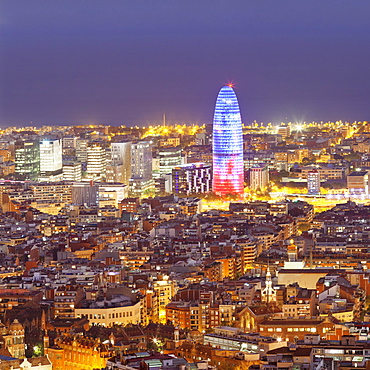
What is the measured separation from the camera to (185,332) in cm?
2175

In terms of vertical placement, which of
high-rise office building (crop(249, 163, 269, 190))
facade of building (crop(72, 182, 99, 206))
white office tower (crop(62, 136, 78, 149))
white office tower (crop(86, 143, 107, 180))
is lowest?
facade of building (crop(72, 182, 99, 206))

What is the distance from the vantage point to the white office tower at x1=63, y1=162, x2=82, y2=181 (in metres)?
45.1

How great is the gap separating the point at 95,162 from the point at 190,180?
424 cm

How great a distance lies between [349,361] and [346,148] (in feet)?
114

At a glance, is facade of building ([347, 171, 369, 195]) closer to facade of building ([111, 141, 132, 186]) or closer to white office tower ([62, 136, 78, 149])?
facade of building ([111, 141, 132, 186])

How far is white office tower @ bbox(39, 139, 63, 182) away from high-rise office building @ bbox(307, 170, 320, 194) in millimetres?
6730

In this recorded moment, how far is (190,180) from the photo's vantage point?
4203 centimetres

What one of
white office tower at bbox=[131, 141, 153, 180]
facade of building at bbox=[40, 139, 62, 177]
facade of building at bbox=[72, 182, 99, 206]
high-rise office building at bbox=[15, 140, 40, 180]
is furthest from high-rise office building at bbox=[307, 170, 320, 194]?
high-rise office building at bbox=[15, 140, 40, 180]

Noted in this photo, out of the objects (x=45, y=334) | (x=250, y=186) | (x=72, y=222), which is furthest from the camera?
(x=250, y=186)

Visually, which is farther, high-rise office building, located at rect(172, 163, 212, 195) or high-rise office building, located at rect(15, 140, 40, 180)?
high-rise office building, located at rect(15, 140, 40, 180)

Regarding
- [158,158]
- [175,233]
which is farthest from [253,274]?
[158,158]

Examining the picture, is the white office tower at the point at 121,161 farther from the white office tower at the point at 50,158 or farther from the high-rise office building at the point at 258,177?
the high-rise office building at the point at 258,177

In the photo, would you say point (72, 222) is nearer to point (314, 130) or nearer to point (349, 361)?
point (349, 361)

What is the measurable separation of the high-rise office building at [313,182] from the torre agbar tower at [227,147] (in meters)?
1.80
